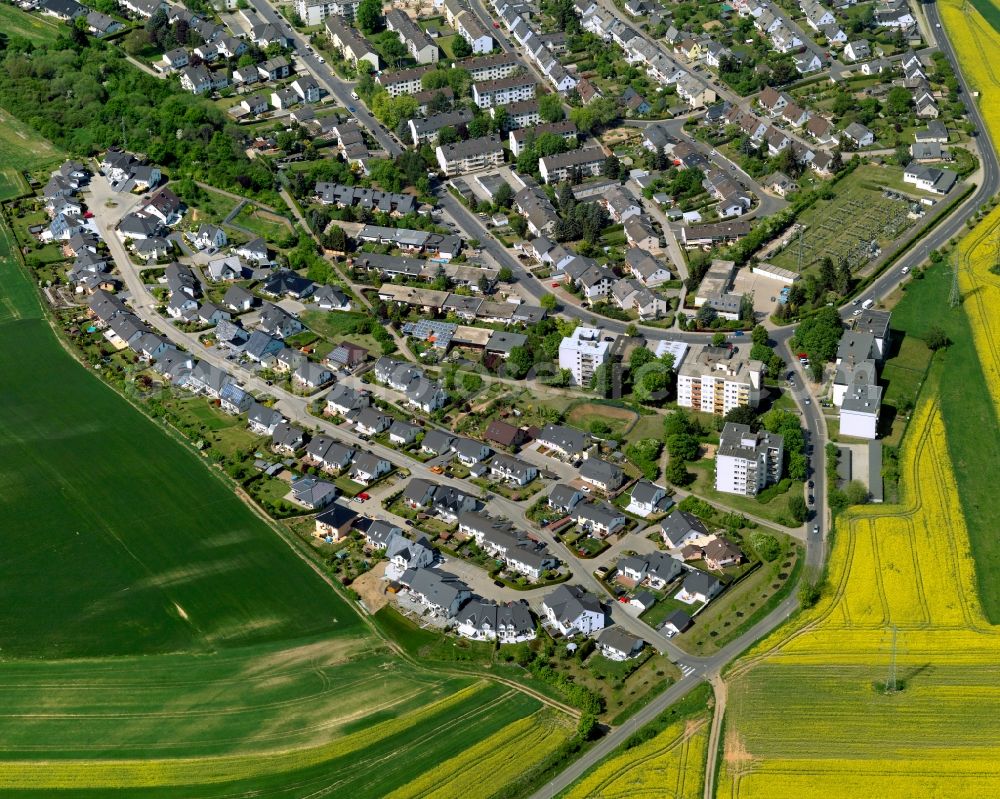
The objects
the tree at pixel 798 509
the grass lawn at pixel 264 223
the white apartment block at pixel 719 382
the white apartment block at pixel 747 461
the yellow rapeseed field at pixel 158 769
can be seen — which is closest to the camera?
the yellow rapeseed field at pixel 158 769

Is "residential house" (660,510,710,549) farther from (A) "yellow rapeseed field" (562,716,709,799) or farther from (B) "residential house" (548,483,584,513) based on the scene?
(A) "yellow rapeseed field" (562,716,709,799)

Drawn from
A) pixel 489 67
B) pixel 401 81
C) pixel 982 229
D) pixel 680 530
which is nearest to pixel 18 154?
pixel 401 81

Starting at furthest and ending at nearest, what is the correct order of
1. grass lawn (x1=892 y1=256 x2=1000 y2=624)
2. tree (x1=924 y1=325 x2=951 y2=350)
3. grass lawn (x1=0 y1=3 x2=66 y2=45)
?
grass lawn (x1=0 y1=3 x2=66 y2=45) < tree (x1=924 y1=325 x2=951 y2=350) < grass lawn (x1=892 y1=256 x2=1000 y2=624)

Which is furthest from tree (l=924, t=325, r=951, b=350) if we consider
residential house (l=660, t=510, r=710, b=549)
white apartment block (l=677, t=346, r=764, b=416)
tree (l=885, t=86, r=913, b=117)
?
tree (l=885, t=86, r=913, b=117)

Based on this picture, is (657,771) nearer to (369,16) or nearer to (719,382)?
(719,382)

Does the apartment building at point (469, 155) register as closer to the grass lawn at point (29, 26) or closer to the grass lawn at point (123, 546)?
the grass lawn at point (123, 546)

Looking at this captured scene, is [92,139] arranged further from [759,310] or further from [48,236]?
[759,310]

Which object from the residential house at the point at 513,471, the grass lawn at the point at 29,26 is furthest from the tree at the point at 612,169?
the grass lawn at the point at 29,26
